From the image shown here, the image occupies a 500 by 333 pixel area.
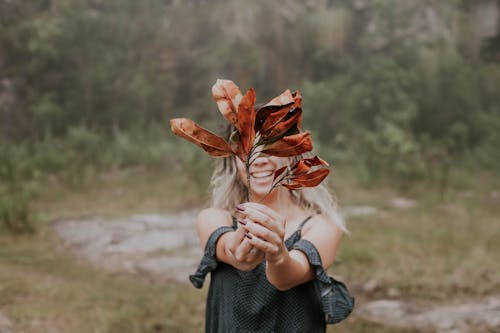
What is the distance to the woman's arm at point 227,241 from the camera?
115cm

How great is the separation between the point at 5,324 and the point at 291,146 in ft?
7.18

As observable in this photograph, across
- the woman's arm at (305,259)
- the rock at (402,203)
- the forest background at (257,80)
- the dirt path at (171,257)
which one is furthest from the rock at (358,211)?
the woman's arm at (305,259)

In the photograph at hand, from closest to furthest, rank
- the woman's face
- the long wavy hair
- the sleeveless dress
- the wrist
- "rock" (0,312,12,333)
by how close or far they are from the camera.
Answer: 1. the wrist
2. the woman's face
3. the sleeveless dress
4. the long wavy hair
5. "rock" (0,312,12,333)

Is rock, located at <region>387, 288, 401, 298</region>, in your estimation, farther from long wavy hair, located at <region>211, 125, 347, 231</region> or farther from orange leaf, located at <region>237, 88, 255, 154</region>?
orange leaf, located at <region>237, 88, 255, 154</region>

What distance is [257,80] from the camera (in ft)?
29.9

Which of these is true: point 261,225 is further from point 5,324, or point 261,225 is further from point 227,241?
point 5,324

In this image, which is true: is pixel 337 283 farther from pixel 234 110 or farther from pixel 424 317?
pixel 424 317

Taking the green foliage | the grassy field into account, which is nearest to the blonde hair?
the grassy field

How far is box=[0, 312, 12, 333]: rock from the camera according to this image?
8.71 feet

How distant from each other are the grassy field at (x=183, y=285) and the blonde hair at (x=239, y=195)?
1326 millimetres

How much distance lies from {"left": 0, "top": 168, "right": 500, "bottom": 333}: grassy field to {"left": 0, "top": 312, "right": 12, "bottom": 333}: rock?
0.05 m

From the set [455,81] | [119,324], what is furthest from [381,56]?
[119,324]

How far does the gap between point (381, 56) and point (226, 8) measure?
238 cm

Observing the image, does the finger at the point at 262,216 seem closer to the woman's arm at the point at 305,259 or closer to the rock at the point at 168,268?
the woman's arm at the point at 305,259
